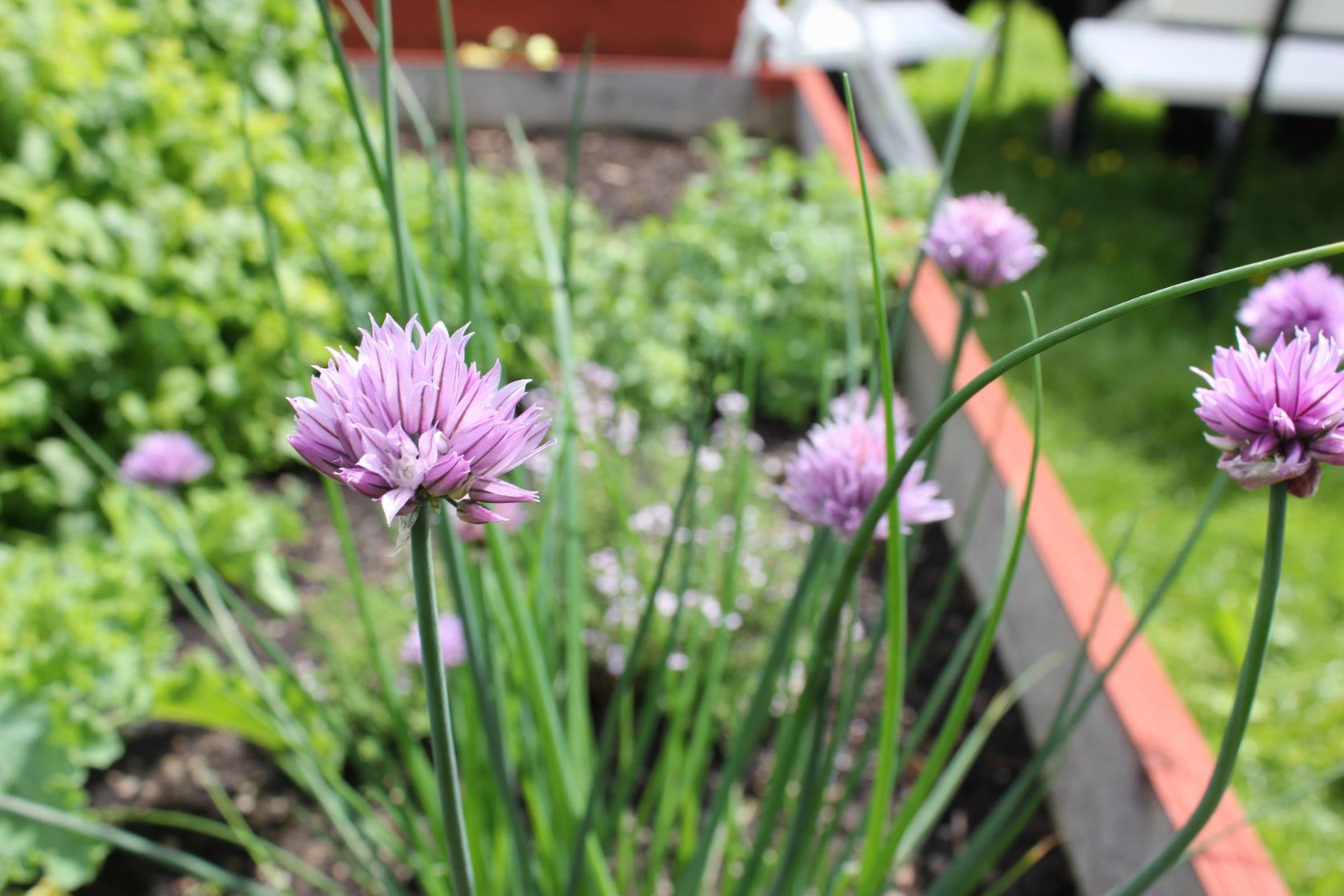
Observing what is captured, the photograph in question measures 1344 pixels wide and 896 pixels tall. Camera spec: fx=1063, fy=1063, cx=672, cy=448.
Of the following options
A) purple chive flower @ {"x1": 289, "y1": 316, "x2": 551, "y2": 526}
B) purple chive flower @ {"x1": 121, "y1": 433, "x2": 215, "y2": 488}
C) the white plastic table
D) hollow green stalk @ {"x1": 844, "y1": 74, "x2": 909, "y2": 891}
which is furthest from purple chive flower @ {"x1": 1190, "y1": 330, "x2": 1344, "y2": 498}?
the white plastic table

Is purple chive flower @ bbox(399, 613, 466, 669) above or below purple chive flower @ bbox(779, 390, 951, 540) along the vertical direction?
above

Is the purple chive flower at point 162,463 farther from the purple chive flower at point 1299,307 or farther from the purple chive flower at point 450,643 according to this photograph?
the purple chive flower at point 1299,307

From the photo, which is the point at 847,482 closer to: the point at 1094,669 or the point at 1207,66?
the point at 1094,669

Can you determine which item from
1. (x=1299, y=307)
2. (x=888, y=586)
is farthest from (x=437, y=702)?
(x=1299, y=307)

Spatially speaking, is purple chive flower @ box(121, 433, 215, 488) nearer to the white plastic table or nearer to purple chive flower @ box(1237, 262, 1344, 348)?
purple chive flower @ box(1237, 262, 1344, 348)

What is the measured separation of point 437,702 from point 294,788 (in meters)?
1.31

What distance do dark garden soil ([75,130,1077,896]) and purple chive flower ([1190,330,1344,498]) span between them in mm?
818

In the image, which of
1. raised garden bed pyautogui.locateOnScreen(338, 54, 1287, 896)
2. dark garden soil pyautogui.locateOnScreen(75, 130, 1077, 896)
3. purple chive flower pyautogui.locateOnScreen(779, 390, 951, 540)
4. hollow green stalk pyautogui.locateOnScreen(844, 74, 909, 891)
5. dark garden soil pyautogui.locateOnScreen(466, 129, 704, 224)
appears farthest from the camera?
dark garden soil pyautogui.locateOnScreen(466, 129, 704, 224)

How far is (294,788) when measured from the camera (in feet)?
5.42

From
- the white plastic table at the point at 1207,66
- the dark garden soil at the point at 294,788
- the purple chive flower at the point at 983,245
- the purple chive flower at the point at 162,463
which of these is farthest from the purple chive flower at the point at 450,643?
the white plastic table at the point at 1207,66

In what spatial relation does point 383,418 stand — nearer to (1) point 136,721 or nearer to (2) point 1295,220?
(1) point 136,721

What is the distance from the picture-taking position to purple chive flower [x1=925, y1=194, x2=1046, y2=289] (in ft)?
2.75

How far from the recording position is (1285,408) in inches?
19.8

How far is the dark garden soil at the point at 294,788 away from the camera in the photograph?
1501mm
